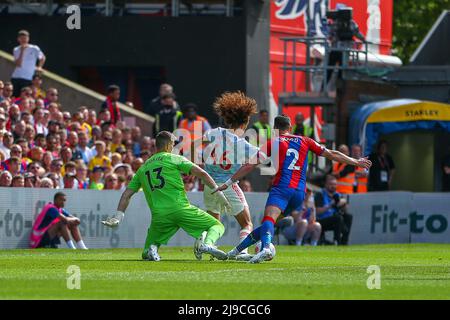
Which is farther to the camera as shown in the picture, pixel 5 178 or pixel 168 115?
pixel 168 115

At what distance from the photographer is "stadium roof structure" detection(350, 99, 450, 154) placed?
3291cm

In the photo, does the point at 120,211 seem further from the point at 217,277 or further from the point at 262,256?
the point at 217,277

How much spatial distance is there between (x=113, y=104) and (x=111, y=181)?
4.11 meters

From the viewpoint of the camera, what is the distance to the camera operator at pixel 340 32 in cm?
3341

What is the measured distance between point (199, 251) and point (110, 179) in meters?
8.84

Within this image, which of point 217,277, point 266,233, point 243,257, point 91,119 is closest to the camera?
point 217,277

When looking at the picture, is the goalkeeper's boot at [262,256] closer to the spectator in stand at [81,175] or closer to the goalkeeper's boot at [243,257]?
the goalkeeper's boot at [243,257]

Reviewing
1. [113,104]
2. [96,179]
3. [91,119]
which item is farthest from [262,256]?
[113,104]

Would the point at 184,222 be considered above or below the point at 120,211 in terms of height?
below

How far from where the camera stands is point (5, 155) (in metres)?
25.3

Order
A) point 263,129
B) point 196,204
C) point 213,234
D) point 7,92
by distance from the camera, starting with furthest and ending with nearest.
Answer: point 263,129, point 7,92, point 196,204, point 213,234

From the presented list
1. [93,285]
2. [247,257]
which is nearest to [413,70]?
[247,257]

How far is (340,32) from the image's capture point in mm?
33938

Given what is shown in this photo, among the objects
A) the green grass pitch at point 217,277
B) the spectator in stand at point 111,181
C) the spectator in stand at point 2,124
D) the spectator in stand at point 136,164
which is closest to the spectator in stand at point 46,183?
the spectator in stand at point 2,124
